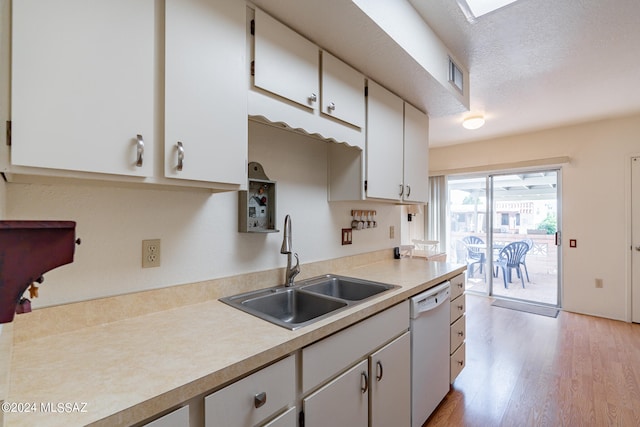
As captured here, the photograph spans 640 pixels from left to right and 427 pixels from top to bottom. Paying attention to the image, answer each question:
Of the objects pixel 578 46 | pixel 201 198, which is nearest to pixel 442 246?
pixel 578 46

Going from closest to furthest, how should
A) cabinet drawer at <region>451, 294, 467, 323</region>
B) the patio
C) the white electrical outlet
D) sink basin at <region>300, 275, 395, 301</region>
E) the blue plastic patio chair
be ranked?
the white electrical outlet, sink basin at <region>300, 275, 395, 301</region>, cabinet drawer at <region>451, 294, 467, 323</region>, the patio, the blue plastic patio chair

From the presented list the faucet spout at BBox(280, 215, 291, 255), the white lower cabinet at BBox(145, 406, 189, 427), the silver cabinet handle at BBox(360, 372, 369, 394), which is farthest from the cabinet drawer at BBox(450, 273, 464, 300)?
the white lower cabinet at BBox(145, 406, 189, 427)

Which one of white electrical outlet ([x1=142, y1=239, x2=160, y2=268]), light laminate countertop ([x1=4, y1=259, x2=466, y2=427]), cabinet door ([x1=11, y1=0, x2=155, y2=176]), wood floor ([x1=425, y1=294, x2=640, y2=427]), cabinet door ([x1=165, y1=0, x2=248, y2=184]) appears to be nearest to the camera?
light laminate countertop ([x1=4, y1=259, x2=466, y2=427])

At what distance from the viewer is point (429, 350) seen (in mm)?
1750

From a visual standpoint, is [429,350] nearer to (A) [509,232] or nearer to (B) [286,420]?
(B) [286,420]

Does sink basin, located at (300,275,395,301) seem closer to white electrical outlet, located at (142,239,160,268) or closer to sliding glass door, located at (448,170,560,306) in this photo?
white electrical outlet, located at (142,239,160,268)

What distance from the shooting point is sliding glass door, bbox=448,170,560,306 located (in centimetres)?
401

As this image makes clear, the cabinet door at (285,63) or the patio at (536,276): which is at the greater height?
the cabinet door at (285,63)

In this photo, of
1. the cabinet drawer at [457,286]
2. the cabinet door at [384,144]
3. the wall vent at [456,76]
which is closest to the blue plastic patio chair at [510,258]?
the cabinet drawer at [457,286]

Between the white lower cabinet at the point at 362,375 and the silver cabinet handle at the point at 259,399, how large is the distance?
164 mm

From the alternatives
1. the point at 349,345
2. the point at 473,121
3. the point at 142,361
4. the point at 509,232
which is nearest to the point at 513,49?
the point at 473,121

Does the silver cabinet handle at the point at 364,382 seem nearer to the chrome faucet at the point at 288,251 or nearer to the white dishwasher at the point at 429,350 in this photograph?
the white dishwasher at the point at 429,350

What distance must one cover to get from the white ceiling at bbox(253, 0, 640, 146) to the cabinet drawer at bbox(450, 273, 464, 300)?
1357 millimetres

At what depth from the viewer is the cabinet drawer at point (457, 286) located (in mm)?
2068
